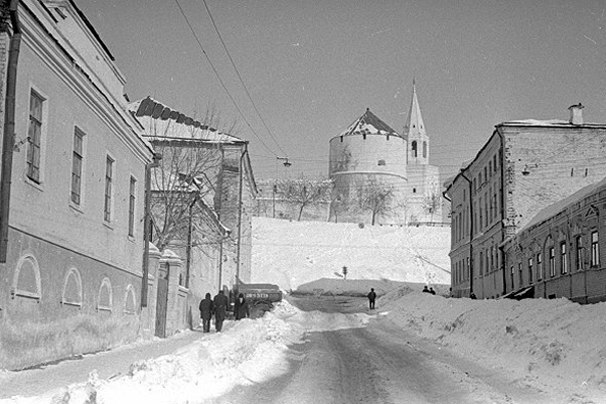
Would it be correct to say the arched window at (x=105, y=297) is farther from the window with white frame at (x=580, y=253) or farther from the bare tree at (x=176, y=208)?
the window with white frame at (x=580, y=253)

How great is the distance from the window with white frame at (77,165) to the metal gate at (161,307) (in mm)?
10417

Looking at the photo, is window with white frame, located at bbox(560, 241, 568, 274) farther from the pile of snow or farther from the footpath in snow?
the pile of snow

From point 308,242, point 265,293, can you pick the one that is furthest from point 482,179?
point 308,242

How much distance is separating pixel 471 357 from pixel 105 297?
9203mm

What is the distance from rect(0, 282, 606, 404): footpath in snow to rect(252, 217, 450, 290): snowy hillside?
2198 inches

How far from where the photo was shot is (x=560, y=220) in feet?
103

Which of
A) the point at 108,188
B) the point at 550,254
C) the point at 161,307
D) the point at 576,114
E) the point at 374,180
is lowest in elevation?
the point at 161,307

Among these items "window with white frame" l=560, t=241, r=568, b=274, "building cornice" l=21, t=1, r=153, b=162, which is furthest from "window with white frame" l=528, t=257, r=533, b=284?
"building cornice" l=21, t=1, r=153, b=162

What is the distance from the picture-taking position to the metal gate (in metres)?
27.5

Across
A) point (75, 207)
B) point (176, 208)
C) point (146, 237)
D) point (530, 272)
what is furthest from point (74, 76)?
point (530, 272)

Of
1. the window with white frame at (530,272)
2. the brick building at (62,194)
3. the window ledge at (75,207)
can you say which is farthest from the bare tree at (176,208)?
the window ledge at (75,207)

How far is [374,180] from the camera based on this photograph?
126 m

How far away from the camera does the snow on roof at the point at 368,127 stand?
420ft

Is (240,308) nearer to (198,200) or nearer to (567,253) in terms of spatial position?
(198,200)
